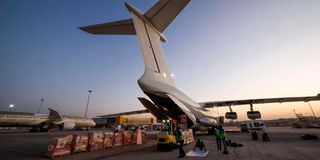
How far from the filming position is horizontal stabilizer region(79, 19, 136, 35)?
386 inches

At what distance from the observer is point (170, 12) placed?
8.48 metres

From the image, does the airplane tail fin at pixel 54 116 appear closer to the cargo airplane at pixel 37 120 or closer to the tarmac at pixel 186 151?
the cargo airplane at pixel 37 120

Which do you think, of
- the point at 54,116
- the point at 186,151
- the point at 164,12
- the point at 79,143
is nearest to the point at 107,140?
the point at 79,143

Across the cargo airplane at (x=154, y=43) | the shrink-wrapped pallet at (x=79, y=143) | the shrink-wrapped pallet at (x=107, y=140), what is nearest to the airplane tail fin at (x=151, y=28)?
the cargo airplane at (x=154, y=43)

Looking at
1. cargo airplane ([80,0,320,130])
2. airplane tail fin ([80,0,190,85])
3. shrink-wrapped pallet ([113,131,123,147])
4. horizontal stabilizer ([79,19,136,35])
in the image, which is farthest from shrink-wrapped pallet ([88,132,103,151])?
horizontal stabilizer ([79,19,136,35])

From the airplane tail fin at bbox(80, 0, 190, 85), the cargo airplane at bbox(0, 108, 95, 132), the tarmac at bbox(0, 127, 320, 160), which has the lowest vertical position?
the tarmac at bbox(0, 127, 320, 160)

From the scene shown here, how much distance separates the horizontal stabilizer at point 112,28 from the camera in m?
9.80

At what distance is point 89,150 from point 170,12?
8714 millimetres

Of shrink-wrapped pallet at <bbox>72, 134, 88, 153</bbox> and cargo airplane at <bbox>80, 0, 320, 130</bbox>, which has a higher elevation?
cargo airplane at <bbox>80, 0, 320, 130</bbox>

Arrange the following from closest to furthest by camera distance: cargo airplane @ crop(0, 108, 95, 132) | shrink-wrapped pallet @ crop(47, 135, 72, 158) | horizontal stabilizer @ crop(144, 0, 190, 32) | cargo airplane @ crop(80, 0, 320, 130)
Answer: shrink-wrapped pallet @ crop(47, 135, 72, 158)
horizontal stabilizer @ crop(144, 0, 190, 32)
cargo airplane @ crop(80, 0, 320, 130)
cargo airplane @ crop(0, 108, 95, 132)

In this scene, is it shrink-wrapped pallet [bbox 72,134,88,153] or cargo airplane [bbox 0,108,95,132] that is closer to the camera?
shrink-wrapped pallet [bbox 72,134,88,153]

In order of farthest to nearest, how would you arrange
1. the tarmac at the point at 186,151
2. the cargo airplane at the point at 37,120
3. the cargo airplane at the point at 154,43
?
the cargo airplane at the point at 37,120, the cargo airplane at the point at 154,43, the tarmac at the point at 186,151

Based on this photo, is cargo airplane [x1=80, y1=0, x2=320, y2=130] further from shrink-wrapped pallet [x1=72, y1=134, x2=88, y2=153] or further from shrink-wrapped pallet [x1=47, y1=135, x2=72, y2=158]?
shrink-wrapped pallet [x1=47, y1=135, x2=72, y2=158]

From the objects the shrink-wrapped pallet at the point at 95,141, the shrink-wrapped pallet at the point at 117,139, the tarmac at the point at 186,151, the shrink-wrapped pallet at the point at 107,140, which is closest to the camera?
the tarmac at the point at 186,151
